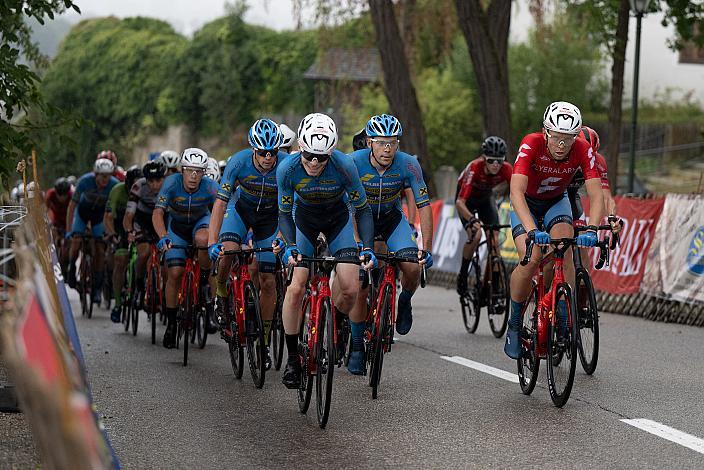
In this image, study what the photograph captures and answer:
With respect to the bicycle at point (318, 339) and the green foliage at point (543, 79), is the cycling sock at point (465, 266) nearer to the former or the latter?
the bicycle at point (318, 339)

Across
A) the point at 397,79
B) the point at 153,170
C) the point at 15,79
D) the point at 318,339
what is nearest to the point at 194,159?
the point at 153,170

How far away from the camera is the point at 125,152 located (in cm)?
7350

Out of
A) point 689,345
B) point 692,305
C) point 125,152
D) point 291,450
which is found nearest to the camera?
point 291,450

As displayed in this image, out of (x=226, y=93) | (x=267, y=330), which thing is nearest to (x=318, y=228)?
(x=267, y=330)

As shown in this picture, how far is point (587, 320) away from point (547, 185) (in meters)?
1.08

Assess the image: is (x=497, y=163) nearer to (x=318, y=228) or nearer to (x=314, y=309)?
(x=318, y=228)

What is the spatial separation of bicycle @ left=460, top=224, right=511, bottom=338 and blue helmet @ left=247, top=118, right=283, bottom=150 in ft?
11.6

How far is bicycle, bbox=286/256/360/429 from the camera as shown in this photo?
25.5ft

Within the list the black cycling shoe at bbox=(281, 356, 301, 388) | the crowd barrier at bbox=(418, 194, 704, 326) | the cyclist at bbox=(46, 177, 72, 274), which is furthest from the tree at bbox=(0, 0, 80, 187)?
the cyclist at bbox=(46, 177, 72, 274)

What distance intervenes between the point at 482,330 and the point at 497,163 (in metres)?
1.97

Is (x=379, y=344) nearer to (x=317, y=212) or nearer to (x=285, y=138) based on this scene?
(x=317, y=212)

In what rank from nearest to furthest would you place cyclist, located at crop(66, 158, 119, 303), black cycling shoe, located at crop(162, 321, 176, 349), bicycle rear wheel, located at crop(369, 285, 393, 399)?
1. bicycle rear wheel, located at crop(369, 285, 393, 399)
2. black cycling shoe, located at crop(162, 321, 176, 349)
3. cyclist, located at crop(66, 158, 119, 303)

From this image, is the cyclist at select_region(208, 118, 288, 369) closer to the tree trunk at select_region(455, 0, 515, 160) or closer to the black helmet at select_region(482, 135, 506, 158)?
the black helmet at select_region(482, 135, 506, 158)

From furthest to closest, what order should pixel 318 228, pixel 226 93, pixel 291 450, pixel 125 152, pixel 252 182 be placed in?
pixel 125 152 → pixel 226 93 → pixel 252 182 → pixel 318 228 → pixel 291 450
